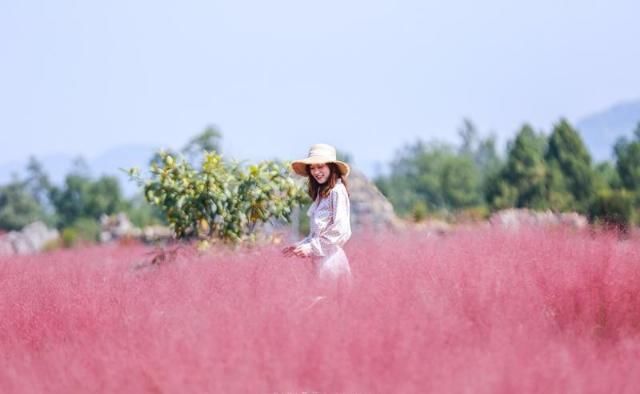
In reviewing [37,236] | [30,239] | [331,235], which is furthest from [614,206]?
[37,236]

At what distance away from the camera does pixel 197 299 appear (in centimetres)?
472

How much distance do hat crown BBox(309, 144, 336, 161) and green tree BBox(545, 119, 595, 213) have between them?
21.0 m

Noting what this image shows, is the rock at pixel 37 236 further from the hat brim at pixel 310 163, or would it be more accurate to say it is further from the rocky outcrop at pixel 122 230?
the hat brim at pixel 310 163

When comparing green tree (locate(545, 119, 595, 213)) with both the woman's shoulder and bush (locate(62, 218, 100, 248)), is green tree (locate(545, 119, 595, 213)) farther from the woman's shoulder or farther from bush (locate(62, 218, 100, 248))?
the woman's shoulder

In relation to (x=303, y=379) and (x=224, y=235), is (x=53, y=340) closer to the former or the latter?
(x=303, y=379)

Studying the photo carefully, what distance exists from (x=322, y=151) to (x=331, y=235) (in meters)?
0.51

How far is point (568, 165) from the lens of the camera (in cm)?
2703

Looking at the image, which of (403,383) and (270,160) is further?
(270,160)

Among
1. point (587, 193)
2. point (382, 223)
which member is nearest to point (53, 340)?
point (382, 223)

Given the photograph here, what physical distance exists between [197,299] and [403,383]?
1.70 meters

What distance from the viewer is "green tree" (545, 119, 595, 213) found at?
26.5 meters

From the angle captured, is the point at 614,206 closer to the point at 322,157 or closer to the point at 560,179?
the point at 560,179

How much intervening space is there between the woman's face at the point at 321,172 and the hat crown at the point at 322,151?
2.4 inches

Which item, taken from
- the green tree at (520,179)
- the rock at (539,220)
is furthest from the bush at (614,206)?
the green tree at (520,179)
